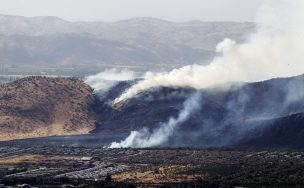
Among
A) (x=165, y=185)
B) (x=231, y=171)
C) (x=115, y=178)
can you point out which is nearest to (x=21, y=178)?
(x=115, y=178)

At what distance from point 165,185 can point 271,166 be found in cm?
3333

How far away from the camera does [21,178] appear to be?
174m

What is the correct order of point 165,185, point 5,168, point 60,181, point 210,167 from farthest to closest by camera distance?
1. point 5,168
2. point 210,167
3. point 60,181
4. point 165,185

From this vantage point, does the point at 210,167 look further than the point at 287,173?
Yes

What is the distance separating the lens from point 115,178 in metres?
176

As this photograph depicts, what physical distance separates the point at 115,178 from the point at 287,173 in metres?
42.1

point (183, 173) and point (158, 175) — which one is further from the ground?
point (183, 173)

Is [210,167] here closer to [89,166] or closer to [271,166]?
[271,166]

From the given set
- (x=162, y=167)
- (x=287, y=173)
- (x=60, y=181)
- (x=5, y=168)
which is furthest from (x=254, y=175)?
(x=5, y=168)

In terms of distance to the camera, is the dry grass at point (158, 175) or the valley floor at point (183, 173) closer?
the valley floor at point (183, 173)

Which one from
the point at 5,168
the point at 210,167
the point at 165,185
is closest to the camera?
the point at 165,185

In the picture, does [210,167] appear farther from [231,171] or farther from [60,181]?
[60,181]

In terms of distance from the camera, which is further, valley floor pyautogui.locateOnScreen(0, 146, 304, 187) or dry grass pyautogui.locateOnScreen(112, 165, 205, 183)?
dry grass pyautogui.locateOnScreen(112, 165, 205, 183)

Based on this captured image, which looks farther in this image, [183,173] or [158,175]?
[183,173]
